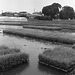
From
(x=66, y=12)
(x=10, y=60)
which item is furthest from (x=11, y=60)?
(x=66, y=12)

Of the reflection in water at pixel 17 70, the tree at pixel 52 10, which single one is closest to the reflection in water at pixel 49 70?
the reflection in water at pixel 17 70

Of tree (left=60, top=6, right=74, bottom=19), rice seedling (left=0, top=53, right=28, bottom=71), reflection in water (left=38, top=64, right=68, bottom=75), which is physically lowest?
reflection in water (left=38, top=64, right=68, bottom=75)

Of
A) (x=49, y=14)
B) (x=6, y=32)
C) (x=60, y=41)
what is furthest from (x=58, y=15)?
(x=60, y=41)

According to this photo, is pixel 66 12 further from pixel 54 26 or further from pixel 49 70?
pixel 49 70

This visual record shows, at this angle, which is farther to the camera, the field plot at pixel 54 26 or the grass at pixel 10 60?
the field plot at pixel 54 26

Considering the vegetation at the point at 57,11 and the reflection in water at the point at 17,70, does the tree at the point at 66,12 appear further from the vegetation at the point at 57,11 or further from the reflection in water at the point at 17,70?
the reflection in water at the point at 17,70

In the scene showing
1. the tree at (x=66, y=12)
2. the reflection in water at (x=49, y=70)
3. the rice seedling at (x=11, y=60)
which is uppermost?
the tree at (x=66, y=12)

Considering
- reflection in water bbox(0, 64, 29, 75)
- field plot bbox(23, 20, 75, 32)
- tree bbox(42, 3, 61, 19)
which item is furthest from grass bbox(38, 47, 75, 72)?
tree bbox(42, 3, 61, 19)

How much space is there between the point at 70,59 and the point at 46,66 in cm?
123

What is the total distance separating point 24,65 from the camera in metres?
6.74

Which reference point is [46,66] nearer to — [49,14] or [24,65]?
[24,65]

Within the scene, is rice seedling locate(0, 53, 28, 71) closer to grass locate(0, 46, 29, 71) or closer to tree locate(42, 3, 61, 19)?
grass locate(0, 46, 29, 71)

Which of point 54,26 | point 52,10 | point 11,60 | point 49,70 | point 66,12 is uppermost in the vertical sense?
point 52,10

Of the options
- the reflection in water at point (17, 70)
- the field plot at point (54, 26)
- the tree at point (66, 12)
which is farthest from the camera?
the tree at point (66, 12)
